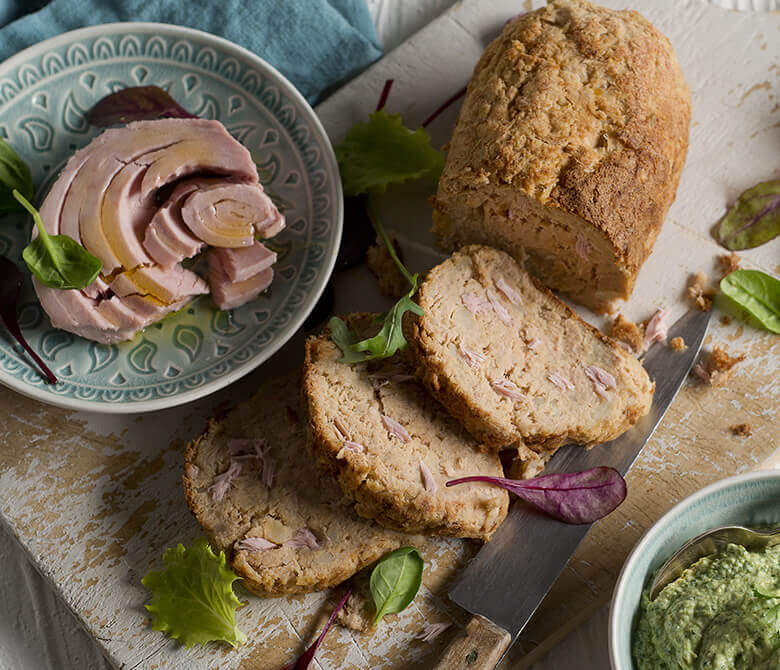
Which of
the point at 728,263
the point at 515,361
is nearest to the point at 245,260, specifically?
the point at 515,361

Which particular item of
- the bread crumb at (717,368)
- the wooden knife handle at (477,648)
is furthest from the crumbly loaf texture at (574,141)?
the wooden knife handle at (477,648)

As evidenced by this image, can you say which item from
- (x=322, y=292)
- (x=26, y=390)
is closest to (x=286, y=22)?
(x=322, y=292)

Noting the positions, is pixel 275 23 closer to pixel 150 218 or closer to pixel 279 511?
pixel 150 218

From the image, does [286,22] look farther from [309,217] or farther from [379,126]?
[309,217]

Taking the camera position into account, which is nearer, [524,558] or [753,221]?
[524,558]

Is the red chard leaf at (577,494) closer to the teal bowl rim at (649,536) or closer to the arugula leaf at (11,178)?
the teal bowl rim at (649,536)
